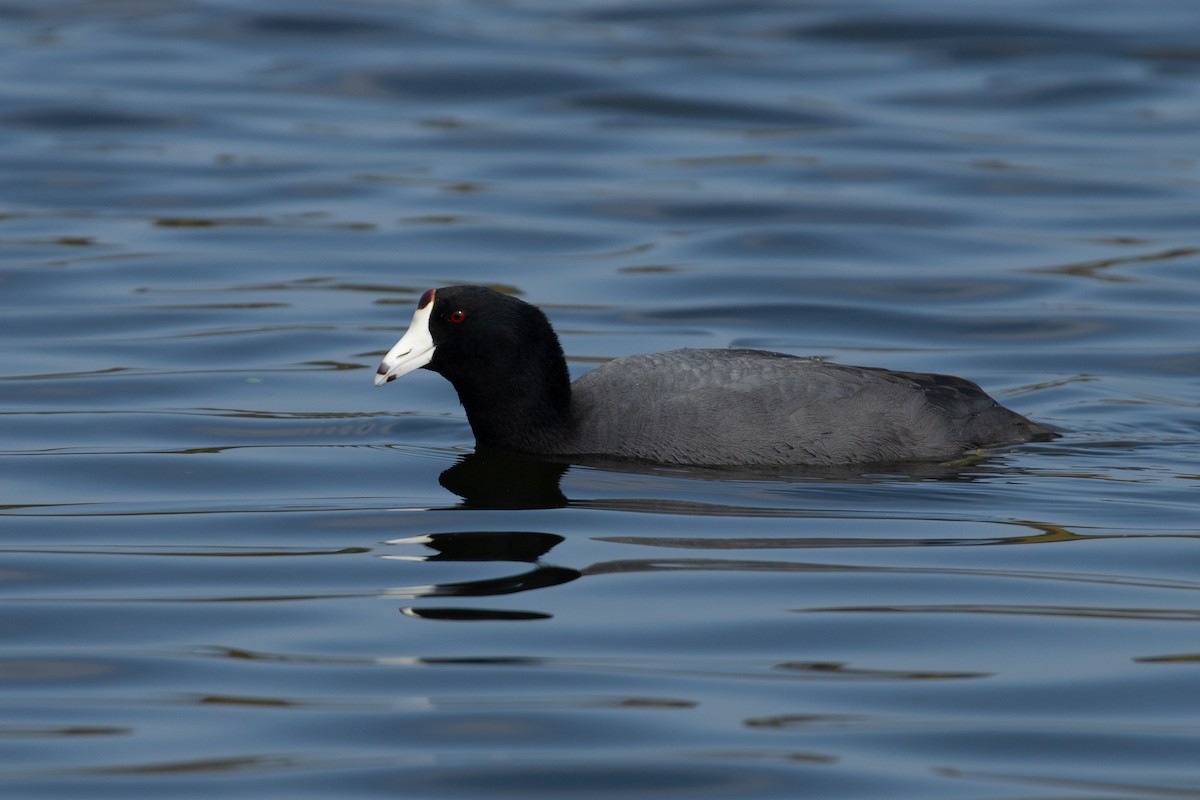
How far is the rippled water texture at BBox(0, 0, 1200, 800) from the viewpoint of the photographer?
521 cm

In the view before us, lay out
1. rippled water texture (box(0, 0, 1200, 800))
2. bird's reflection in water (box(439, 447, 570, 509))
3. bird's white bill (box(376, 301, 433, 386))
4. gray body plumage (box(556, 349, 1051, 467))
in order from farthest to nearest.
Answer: bird's white bill (box(376, 301, 433, 386)) < gray body plumage (box(556, 349, 1051, 467)) < bird's reflection in water (box(439, 447, 570, 509)) < rippled water texture (box(0, 0, 1200, 800))

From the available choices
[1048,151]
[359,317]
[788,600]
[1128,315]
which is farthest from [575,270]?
[788,600]

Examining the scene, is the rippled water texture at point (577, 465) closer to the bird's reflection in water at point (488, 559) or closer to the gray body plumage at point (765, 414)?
the bird's reflection in water at point (488, 559)

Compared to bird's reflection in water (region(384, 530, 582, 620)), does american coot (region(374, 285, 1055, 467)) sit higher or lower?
higher

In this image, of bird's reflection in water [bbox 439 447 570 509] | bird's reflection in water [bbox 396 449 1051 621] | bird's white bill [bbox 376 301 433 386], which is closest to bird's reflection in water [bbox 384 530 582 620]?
bird's reflection in water [bbox 396 449 1051 621]

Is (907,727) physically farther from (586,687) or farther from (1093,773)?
(586,687)

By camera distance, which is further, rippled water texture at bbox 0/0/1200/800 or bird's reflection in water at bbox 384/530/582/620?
bird's reflection in water at bbox 384/530/582/620

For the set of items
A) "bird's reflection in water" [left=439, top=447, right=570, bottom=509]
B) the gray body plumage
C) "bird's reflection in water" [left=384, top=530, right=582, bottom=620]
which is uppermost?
the gray body plumage

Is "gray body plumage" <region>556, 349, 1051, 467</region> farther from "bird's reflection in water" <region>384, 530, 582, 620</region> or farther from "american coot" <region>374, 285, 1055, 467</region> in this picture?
"bird's reflection in water" <region>384, 530, 582, 620</region>

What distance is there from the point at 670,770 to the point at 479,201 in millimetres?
11307

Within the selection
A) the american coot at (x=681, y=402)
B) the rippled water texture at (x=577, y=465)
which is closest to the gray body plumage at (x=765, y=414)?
the american coot at (x=681, y=402)

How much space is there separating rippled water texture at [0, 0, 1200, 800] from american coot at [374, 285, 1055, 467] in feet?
0.55

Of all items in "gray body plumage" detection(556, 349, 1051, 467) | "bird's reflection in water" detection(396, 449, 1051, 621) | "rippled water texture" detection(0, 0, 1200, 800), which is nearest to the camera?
"rippled water texture" detection(0, 0, 1200, 800)

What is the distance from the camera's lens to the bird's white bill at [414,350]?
8.38 metres
